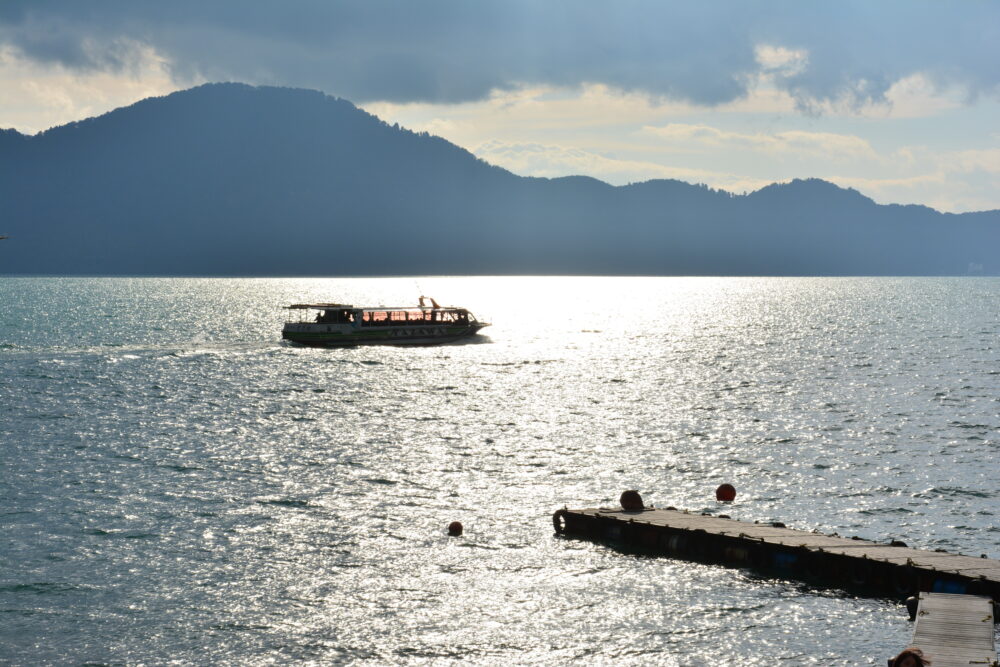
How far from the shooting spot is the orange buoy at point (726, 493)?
59.1 meters

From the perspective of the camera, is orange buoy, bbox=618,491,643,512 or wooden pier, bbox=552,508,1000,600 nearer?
wooden pier, bbox=552,508,1000,600

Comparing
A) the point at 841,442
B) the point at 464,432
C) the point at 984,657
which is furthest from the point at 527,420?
the point at 984,657

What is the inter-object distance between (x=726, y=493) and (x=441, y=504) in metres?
16.7

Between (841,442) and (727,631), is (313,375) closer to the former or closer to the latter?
(841,442)

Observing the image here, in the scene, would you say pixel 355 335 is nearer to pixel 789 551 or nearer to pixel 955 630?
pixel 789 551

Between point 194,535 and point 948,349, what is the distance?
149 meters

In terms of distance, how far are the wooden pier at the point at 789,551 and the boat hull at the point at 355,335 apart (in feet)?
377

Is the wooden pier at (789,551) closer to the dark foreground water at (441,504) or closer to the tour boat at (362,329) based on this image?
the dark foreground water at (441,504)

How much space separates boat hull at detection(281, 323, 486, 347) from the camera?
16388 cm

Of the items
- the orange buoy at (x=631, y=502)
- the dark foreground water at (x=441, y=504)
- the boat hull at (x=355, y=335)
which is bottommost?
the dark foreground water at (x=441, y=504)

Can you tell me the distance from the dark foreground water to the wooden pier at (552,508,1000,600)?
1303mm

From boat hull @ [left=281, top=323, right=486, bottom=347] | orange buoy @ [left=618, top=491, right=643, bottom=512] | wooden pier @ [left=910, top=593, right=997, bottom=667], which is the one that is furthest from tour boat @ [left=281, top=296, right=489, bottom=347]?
wooden pier @ [left=910, top=593, right=997, bottom=667]

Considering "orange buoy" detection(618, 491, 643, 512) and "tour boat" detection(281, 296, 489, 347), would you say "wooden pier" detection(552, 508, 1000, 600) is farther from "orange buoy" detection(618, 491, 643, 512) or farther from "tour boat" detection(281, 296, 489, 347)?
"tour boat" detection(281, 296, 489, 347)

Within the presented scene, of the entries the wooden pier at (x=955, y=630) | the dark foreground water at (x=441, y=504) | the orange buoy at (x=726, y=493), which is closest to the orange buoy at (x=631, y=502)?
the dark foreground water at (x=441, y=504)
